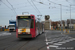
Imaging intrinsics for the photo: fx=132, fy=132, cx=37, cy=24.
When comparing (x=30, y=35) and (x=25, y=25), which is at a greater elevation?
(x=25, y=25)

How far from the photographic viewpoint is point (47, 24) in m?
80.5

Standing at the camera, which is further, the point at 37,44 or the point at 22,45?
the point at 37,44

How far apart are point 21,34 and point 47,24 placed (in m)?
65.5

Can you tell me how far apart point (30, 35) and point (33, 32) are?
50 cm

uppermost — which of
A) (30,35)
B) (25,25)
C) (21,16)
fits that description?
(21,16)

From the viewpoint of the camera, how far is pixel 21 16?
1573 centimetres

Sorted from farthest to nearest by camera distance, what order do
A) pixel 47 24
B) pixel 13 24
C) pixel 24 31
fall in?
pixel 47 24 → pixel 13 24 → pixel 24 31

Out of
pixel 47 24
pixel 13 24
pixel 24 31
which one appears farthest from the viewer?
pixel 47 24

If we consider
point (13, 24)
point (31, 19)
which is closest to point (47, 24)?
point (13, 24)

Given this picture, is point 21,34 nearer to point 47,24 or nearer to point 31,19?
point 31,19

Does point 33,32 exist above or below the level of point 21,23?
below

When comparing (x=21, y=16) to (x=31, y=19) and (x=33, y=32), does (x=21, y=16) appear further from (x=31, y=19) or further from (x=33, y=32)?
(x=33, y=32)

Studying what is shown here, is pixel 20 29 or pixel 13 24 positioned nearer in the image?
pixel 20 29

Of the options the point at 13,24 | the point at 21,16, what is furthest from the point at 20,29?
the point at 13,24
